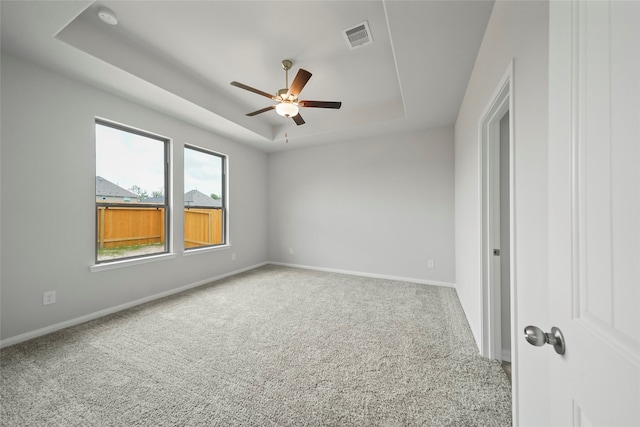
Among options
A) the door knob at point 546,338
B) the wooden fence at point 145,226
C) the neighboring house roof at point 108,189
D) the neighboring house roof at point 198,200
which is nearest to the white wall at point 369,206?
the neighboring house roof at point 198,200

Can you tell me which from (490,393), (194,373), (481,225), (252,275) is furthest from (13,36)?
(490,393)

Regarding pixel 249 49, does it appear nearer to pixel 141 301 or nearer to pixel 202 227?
pixel 202 227

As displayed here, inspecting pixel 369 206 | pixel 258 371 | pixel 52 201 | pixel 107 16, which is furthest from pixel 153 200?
pixel 369 206

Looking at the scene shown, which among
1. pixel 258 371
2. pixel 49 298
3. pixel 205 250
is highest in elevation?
pixel 205 250

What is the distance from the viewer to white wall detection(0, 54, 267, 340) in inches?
81.7

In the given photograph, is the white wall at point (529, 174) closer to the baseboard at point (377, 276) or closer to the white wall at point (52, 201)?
the baseboard at point (377, 276)

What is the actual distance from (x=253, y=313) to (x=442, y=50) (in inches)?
125

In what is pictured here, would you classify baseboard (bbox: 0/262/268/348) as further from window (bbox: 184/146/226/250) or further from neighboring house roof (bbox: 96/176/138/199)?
neighboring house roof (bbox: 96/176/138/199)

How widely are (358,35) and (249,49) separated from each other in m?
1.09

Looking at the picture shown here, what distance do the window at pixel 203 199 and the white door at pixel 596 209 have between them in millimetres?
4046

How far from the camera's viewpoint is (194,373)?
1720mm

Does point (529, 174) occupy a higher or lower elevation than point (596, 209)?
higher

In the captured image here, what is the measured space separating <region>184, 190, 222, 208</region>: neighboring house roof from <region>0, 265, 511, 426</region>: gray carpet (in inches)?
61.8

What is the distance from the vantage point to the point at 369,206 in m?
4.26
